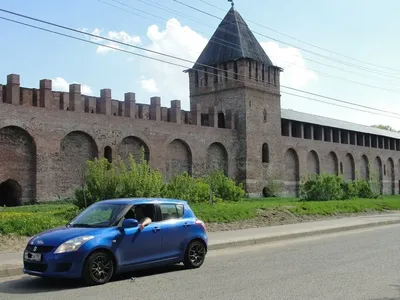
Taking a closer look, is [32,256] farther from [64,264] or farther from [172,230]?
[172,230]

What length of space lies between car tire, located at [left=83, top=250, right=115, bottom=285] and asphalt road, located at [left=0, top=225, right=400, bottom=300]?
171 mm

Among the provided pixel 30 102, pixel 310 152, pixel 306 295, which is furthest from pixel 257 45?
pixel 306 295

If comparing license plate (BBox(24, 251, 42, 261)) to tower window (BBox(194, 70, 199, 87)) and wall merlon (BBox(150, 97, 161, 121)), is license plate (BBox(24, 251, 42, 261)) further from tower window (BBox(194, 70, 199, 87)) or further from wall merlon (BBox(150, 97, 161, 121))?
tower window (BBox(194, 70, 199, 87))

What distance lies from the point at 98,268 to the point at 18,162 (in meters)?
22.3

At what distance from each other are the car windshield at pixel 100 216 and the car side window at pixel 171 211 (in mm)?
867

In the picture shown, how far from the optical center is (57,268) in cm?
807

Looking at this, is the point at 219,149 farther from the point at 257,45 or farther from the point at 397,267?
the point at 397,267

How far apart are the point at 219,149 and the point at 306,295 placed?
35.5 metres

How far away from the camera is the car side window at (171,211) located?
9.82 meters

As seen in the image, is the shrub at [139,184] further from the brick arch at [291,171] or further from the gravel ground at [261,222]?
the brick arch at [291,171]

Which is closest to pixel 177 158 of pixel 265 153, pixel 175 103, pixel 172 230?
pixel 175 103

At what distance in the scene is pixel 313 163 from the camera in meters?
53.7

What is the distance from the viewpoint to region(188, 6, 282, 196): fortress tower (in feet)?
142

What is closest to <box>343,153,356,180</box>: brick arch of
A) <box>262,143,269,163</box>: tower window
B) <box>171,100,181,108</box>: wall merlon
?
<box>262,143,269,163</box>: tower window
